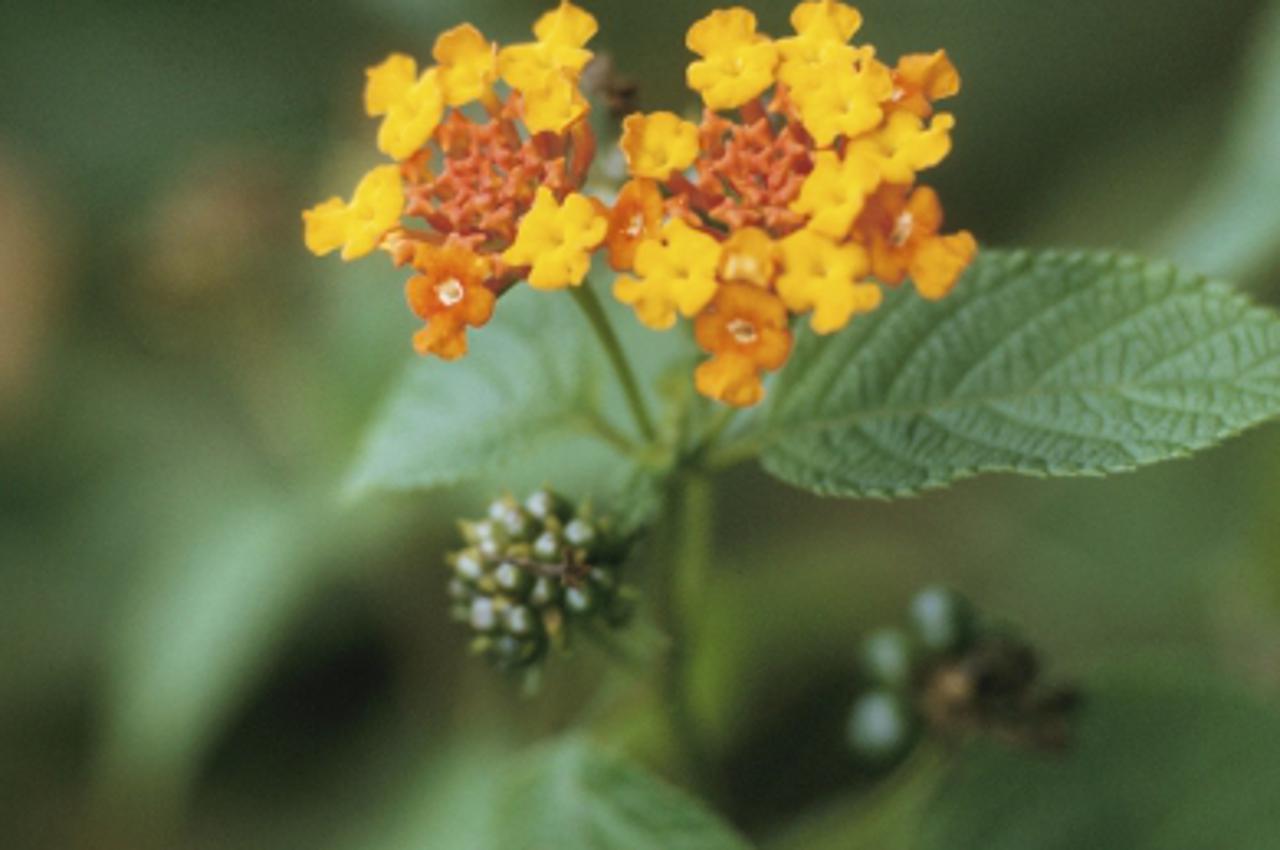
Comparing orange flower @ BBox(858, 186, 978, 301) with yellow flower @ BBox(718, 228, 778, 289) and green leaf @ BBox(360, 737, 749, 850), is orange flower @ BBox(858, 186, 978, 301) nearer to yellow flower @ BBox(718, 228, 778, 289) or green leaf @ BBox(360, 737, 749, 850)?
yellow flower @ BBox(718, 228, 778, 289)

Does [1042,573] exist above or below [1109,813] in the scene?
above

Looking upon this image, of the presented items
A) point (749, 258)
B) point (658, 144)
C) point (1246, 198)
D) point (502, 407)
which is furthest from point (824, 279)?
point (1246, 198)

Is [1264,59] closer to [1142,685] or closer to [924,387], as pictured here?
[1142,685]

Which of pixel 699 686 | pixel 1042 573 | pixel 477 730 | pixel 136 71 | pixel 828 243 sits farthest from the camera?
pixel 136 71

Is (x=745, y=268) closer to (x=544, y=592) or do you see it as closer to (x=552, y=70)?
(x=552, y=70)

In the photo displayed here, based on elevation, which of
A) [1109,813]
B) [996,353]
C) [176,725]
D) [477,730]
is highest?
[176,725]

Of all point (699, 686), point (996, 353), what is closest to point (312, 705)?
point (699, 686)

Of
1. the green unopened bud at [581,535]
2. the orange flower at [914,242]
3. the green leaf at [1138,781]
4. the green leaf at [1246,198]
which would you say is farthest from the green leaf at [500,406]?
the green leaf at [1246,198]
